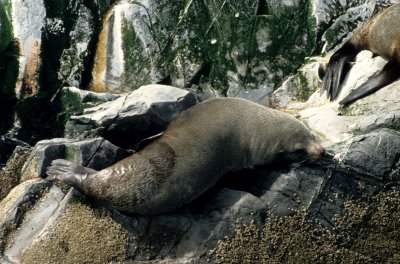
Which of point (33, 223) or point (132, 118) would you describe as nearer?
point (33, 223)

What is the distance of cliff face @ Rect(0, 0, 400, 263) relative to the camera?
6.29 m

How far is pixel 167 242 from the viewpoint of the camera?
6.30 metres

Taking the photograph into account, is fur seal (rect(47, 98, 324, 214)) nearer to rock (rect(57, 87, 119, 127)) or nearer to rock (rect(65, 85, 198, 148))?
rock (rect(65, 85, 198, 148))

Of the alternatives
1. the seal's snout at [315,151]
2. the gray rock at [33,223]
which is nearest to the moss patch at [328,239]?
the seal's snout at [315,151]

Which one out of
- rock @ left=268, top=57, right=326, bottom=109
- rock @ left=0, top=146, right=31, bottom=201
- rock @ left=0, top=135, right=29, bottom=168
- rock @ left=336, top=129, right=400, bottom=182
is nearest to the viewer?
rock @ left=336, top=129, right=400, bottom=182

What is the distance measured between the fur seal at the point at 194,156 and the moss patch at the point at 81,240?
189mm

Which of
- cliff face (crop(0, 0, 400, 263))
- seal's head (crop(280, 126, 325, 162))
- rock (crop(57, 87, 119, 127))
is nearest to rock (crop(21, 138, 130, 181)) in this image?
cliff face (crop(0, 0, 400, 263))

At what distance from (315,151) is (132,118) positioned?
74.8 inches

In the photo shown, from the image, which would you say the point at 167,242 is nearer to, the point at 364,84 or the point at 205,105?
the point at 205,105

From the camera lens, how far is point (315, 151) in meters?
6.71

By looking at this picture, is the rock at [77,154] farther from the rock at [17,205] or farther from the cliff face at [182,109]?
the rock at [17,205]

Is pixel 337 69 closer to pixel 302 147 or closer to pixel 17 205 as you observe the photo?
pixel 302 147

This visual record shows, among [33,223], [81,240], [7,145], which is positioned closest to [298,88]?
[7,145]

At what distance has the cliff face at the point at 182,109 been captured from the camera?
6.29m
